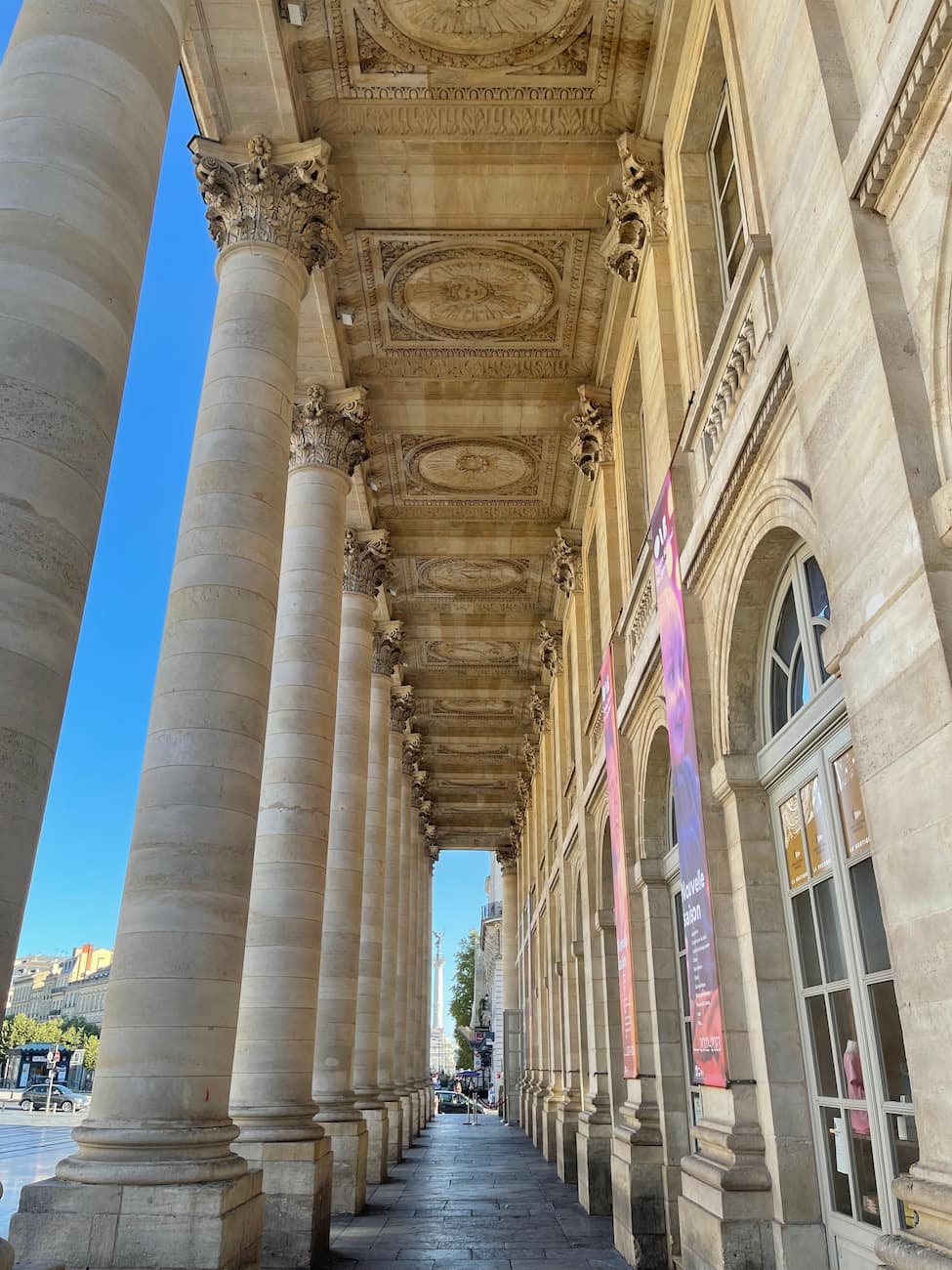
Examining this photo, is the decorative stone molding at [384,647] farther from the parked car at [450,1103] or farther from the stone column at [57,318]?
the parked car at [450,1103]

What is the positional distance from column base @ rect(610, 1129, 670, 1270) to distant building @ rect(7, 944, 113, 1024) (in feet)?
409

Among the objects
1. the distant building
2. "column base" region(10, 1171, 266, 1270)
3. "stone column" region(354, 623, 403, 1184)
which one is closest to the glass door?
"column base" region(10, 1171, 266, 1270)

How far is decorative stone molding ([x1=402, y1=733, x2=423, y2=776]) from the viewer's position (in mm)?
29484

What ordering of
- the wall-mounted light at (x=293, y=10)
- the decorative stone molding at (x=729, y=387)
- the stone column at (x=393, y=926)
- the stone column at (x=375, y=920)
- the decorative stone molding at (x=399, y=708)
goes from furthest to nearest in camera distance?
the decorative stone molding at (x=399, y=708) → the stone column at (x=393, y=926) → the stone column at (x=375, y=920) → the wall-mounted light at (x=293, y=10) → the decorative stone molding at (x=729, y=387)

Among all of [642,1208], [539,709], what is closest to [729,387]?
[642,1208]

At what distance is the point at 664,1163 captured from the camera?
9758mm

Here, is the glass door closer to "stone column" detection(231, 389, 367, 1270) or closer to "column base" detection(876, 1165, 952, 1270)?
"column base" detection(876, 1165, 952, 1270)

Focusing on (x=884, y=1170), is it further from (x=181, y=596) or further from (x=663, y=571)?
(x=181, y=596)

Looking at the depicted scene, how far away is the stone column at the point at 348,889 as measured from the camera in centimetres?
1325

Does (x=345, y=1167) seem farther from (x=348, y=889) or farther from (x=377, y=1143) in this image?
(x=377, y=1143)

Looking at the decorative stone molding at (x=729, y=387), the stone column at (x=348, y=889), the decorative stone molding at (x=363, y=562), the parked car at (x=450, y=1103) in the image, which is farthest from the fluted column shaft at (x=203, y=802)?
the parked car at (x=450, y=1103)

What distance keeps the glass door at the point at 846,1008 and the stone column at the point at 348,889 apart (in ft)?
26.0

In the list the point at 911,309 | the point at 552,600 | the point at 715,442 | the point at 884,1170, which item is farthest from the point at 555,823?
the point at 911,309

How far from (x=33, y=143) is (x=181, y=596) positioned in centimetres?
411
